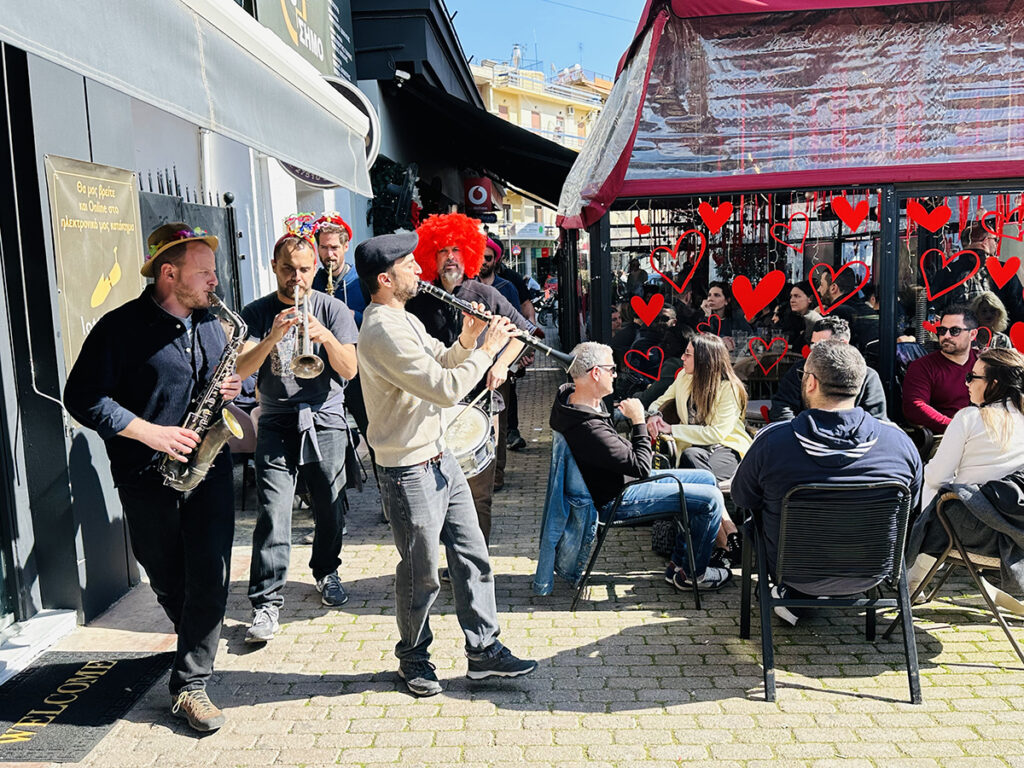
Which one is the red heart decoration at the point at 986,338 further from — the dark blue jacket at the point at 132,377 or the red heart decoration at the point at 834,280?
the dark blue jacket at the point at 132,377

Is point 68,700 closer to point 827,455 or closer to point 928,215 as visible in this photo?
point 827,455

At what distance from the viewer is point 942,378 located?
5547 mm

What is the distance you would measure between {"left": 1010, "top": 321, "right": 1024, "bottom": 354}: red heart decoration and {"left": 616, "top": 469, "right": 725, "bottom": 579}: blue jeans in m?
3.09

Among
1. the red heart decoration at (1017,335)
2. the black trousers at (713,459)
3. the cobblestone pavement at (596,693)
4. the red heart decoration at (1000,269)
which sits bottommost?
the cobblestone pavement at (596,693)

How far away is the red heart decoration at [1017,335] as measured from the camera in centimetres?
615

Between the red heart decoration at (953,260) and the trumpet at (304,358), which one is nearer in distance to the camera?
the trumpet at (304,358)

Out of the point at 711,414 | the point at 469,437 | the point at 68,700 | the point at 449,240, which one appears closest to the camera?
the point at 68,700

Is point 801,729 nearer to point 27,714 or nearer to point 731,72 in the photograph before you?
point 27,714

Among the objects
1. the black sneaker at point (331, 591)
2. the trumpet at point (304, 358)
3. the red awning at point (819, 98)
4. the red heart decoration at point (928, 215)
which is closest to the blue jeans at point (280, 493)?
the black sneaker at point (331, 591)

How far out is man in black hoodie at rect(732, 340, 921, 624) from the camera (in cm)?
343

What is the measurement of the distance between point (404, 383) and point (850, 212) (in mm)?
4035

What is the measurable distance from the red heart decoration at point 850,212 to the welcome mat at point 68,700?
15.9ft

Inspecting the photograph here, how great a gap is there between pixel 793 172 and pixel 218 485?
14.0ft

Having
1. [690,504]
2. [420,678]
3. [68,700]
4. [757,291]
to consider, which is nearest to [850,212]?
[757,291]
